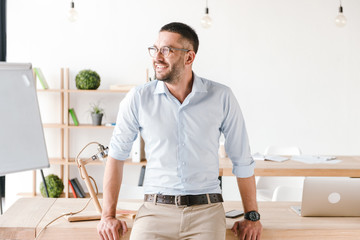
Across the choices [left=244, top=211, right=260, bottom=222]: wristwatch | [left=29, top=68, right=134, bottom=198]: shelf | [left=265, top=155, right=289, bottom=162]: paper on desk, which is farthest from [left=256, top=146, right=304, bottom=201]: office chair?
[left=244, top=211, right=260, bottom=222]: wristwatch

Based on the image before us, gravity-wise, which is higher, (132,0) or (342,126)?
(132,0)

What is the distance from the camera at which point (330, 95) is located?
508cm

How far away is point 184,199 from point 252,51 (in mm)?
3510

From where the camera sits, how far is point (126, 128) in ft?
6.24

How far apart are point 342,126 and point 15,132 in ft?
13.1

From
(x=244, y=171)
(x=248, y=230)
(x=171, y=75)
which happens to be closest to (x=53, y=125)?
(x=171, y=75)

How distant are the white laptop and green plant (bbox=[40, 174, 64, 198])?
326cm

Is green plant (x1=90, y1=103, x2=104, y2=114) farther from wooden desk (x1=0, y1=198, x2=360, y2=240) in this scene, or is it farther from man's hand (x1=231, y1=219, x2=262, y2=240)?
man's hand (x1=231, y1=219, x2=262, y2=240)

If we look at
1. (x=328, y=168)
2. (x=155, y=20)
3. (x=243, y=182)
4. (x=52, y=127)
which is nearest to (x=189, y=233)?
(x=243, y=182)

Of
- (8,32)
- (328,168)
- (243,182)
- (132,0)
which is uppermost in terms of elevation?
(132,0)

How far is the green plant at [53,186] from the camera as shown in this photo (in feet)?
15.1

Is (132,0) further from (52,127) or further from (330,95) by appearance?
(330,95)

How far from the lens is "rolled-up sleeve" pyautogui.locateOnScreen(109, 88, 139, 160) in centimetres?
188

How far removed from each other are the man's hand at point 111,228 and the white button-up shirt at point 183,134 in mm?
197
